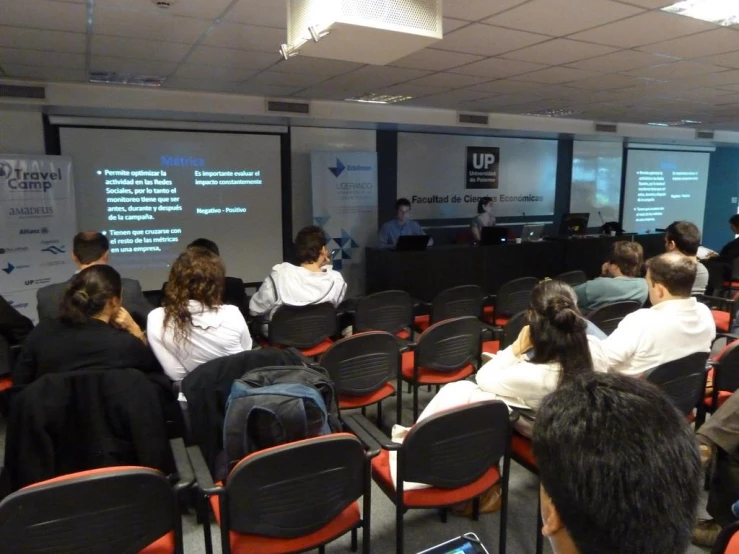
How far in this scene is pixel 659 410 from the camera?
27.9 inches

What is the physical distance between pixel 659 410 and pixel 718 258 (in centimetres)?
636

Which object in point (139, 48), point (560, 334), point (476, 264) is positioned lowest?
point (476, 264)

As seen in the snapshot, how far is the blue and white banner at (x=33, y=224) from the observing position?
4785mm

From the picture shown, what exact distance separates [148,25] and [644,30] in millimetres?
3140

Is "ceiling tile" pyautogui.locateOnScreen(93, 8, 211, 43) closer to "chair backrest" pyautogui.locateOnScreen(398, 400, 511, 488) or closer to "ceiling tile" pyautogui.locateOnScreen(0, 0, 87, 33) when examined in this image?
"ceiling tile" pyautogui.locateOnScreen(0, 0, 87, 33)

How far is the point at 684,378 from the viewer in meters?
2.30

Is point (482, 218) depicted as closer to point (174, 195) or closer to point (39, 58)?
point (174, 195)

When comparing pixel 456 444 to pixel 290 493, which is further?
pixel 456 444

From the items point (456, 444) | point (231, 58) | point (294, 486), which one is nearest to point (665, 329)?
point (456, 444)

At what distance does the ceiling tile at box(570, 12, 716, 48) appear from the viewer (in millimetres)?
2969

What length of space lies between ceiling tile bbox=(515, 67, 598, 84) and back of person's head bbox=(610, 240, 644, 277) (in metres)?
1.72

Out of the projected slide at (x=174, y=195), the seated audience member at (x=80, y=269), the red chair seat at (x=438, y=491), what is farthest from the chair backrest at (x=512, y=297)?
the projected slide at (x=174, y=195)

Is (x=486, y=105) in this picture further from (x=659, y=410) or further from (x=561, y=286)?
(x=659, y=410)

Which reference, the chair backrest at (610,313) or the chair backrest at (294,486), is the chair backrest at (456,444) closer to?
the chair backrest at (294,486)
